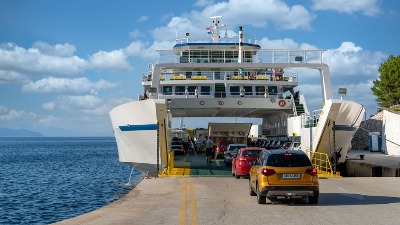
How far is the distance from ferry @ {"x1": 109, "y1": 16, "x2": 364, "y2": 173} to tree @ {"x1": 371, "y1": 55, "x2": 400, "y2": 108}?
2784 centimetres

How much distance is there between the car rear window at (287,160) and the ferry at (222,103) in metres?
9.42

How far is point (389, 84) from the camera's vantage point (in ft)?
227

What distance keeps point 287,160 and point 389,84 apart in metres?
59.9

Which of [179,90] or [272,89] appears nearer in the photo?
[179,90]

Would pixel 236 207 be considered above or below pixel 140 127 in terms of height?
below

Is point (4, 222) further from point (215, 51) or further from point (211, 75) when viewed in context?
point (215, 51)

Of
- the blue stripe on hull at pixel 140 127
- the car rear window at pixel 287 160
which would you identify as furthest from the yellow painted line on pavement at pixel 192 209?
the blue stripe on hull at pixel 140 127

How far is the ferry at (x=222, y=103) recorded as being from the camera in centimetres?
2378

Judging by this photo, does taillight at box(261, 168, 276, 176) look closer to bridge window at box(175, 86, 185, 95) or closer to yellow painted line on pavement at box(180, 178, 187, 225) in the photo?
yellow painted line on pavement at box(180, 178, 187, 225)

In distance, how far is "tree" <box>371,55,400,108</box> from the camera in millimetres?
68188

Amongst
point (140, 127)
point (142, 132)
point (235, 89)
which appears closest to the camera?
point (142, 132)

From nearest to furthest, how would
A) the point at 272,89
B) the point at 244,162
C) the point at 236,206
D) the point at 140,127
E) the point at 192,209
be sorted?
the point at 192,209
the point at 236,206
the point at 244,162
the point at 140,127
the point at 272,89

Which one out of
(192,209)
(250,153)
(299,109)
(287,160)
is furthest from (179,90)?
(192,209)

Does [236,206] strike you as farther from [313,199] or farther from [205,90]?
[205,90]
